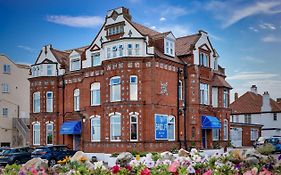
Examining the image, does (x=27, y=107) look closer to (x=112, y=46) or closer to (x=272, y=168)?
(x=112, y=46)

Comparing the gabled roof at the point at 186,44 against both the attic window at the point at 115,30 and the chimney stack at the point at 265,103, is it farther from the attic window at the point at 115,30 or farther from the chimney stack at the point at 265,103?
the chimney stack at the point at 265,103

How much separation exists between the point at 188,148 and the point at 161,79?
18.9ft

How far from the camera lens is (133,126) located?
28.9m

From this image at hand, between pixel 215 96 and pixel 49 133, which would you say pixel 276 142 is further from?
pixel 49 133

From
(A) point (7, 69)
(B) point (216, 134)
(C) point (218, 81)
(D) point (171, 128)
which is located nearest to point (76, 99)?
(D) point (171, 128)

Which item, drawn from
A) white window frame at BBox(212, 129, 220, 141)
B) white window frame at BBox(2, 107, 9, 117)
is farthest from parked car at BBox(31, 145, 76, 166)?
white window frame at BBox(2, 107, 9, 117)

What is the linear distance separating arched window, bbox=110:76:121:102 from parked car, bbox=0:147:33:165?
6.78 metres

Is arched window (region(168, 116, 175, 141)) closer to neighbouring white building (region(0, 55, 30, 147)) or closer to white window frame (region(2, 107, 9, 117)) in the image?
neighbouring white building (region(0, 55, 30, 147))

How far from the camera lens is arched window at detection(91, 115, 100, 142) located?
3140 cm

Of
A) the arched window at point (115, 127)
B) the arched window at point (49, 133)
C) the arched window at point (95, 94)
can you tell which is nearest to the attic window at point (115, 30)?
the arched window at point (95, 94)

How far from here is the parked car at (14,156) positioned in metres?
26.1

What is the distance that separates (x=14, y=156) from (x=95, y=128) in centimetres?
691

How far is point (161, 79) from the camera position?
29766 millimetres

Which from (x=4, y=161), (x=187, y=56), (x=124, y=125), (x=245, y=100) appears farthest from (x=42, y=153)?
(x=245, y=100)
